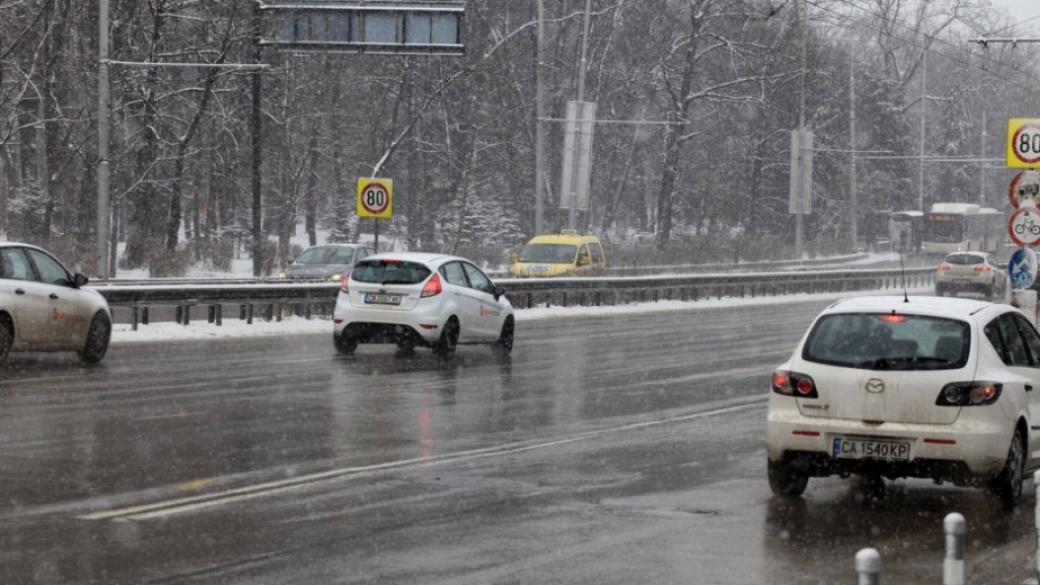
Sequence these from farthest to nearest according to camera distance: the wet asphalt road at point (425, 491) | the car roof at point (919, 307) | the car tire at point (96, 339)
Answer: the car tire at point (96, 339) → the car roof at point (919, 307) → the wet asphalt road at point (425, 491)

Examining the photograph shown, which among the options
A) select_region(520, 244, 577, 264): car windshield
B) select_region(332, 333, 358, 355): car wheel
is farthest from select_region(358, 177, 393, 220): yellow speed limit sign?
select_region(520, 244, 577, 264): car windshield

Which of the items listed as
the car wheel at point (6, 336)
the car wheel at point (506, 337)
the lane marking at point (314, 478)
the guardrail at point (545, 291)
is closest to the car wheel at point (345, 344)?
the car wheel at point (506, 337)

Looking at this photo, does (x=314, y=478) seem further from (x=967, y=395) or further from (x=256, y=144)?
(x=256, y=144)

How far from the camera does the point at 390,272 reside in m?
24.9

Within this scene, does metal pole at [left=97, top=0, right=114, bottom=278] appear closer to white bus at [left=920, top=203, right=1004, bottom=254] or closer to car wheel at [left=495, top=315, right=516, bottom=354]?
car wheel at [left=495, top=315, right=516, bottom=354]

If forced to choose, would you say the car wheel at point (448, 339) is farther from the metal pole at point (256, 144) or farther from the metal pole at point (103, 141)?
the metal pole at point (256, 144)

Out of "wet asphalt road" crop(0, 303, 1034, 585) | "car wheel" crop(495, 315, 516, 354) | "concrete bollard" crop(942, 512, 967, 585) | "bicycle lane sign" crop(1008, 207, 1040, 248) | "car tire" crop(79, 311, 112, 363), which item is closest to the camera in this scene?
"concrete bollard" crop(942, 512, 967, 585)

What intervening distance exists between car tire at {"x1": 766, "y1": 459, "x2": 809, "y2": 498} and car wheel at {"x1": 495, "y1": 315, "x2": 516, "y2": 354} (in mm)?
14598

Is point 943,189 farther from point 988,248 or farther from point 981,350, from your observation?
point 981,350

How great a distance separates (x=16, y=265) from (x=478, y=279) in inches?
297

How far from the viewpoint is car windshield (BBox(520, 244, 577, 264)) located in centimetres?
4453

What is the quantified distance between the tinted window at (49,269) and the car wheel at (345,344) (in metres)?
4.22

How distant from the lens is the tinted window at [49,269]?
2170 cm

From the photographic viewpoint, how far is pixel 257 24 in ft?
146
